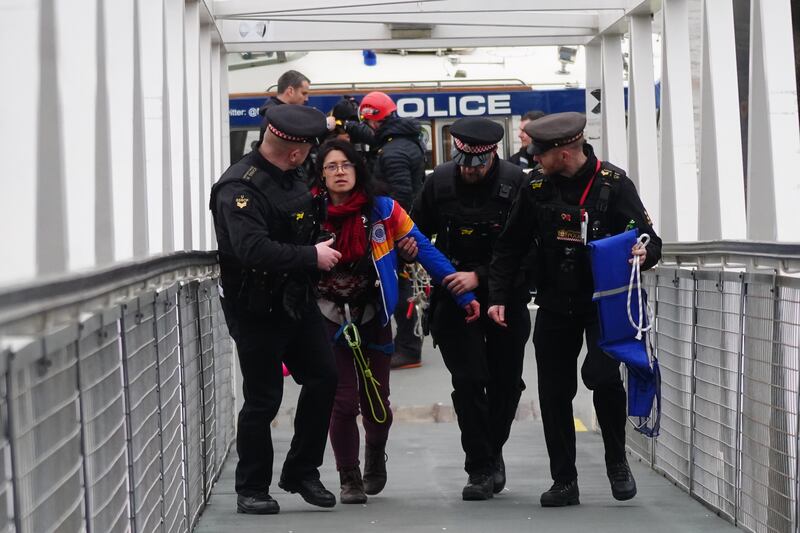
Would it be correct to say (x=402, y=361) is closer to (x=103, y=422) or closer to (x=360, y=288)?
(x=360, y=288)

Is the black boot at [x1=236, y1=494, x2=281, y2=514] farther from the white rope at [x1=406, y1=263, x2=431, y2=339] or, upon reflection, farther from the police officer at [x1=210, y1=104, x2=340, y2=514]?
the white rope at [x1=406, y1=263, x2=431, y2=339]

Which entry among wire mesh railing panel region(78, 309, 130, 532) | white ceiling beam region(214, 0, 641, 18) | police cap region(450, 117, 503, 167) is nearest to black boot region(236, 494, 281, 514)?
Result: police cap region(450, 117, 503, 167)

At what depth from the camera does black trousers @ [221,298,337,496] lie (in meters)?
6.70

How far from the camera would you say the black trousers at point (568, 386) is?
6922 mm

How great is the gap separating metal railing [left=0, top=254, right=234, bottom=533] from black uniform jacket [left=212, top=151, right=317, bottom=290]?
246 millimetres

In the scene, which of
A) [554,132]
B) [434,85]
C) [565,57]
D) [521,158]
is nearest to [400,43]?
[521,158]

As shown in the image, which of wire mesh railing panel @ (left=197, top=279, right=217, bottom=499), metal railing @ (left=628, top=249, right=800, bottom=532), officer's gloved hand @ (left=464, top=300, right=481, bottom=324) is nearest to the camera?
metal railing @ (left=628, top=249, right=800, bottom=532)

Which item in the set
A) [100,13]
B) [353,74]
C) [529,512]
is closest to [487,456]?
[529,512]

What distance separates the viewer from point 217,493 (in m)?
7.60

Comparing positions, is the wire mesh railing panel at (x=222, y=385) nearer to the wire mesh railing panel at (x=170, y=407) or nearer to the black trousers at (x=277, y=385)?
the black trousers at (x=277, y=385)

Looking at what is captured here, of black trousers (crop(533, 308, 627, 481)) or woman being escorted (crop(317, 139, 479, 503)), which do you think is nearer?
black trousers (crop(533, 308, 627, 481))

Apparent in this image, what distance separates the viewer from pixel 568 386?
23.4 ft

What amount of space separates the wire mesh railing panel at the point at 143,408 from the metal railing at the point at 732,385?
230cm

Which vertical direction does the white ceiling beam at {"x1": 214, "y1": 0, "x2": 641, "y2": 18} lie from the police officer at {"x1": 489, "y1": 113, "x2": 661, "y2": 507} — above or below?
above
